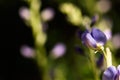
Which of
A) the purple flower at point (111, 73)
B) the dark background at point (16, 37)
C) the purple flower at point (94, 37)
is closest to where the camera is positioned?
the purple flower at point (111, 73)

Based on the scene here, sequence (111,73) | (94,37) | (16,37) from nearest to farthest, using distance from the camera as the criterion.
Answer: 1. (111,73)
2. (94,37)
3. (16,37)

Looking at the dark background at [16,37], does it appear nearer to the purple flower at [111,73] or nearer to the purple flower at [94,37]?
the purple flower at [94,37]

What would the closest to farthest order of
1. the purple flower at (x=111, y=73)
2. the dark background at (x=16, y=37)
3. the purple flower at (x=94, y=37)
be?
1. the purple flower at (x=111, y=73)
2. the purple flower at (x=94, y=37)
3. the dark background at (x=16, y=37)

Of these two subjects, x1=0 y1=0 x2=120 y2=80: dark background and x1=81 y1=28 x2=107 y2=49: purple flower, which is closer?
x1=81 y1=28 x2=107 y2=49: purple flower

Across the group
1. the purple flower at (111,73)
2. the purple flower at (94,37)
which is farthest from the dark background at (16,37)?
the purple flower at (111,73)

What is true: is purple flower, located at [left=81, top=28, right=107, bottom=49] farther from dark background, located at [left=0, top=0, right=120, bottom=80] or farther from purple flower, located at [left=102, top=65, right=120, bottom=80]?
dark background, located at [left=0, top=0, right=120, bottom=80]

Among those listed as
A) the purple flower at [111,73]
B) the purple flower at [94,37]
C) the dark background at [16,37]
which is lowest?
the dark background at [16,37]

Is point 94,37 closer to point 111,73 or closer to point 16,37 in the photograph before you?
point 111,73

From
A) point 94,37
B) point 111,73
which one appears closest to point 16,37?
point 94,37

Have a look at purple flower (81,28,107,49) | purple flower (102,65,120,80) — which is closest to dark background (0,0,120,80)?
purple flower (81,28,107,49)
